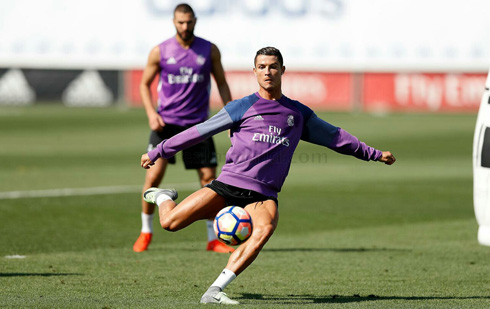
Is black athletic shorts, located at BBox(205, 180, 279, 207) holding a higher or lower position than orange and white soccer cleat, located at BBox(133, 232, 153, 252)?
higher

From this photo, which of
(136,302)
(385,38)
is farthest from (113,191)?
(385,38)

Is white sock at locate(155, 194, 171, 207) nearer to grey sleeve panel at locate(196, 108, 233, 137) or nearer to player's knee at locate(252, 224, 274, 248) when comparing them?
grey sleeve panel at locate(196, 108, 233, 137)

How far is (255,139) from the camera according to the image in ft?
26.4

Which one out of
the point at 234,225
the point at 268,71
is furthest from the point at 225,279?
the point at 268,71

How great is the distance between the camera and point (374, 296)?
822 cm

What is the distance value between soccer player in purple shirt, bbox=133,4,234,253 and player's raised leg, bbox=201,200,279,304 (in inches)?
131

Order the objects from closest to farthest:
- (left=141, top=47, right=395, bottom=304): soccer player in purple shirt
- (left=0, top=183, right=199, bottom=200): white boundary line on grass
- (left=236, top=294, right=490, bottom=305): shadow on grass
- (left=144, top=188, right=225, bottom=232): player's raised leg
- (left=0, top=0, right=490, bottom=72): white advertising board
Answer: (left=236, top=294, right=490, bottom=305): shadow on grass, (left=141, top=47, right=395, bottom=304): soccer player in purple shirt, (left=144, top=188, right=225, bottom=232): player's raised leg, (left=0, top=183, right=199, bottom=200): white boundary line on grass, (left=0, top=0, right=490, bottom=72): white advertising board

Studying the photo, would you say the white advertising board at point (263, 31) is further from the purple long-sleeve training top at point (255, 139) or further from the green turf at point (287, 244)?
the purple long-sleeve training top at point (255, 139)

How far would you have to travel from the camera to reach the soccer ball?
771 cm

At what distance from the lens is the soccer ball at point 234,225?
7711 mm

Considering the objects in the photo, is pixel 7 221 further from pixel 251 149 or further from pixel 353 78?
pixel 353 78

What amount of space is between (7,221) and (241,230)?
6173 mm

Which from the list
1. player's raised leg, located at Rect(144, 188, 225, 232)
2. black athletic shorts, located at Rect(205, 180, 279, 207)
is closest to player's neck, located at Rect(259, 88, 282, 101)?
black athletic shorts, located at Rect(205, 180, 279, 207)

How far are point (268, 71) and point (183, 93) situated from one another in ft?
11.4
